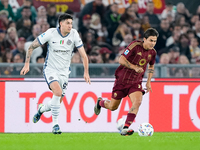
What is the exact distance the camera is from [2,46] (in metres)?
11.7

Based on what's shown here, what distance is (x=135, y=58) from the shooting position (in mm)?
8094

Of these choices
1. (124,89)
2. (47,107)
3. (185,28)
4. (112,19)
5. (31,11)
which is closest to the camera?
(124,89)

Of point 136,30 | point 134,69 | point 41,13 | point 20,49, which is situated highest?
point 41,13

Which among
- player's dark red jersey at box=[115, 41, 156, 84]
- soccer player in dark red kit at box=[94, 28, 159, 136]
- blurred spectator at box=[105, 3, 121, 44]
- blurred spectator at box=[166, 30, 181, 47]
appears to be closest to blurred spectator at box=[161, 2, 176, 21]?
blurred spectator at box=[166, 30, 181, 47]

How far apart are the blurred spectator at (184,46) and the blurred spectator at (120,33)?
5.25ft

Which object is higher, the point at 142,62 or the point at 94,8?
the point at 94,8

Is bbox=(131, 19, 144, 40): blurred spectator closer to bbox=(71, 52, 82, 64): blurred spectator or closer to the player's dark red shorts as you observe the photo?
bbox=(71, 52, 82, 64): blurred spectator

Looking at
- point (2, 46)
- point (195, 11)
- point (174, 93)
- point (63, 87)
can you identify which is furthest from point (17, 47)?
point (195, 11)

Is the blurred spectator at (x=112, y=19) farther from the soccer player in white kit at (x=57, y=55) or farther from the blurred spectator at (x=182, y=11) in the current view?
the soccer player in white kit at (x=57, y=55)

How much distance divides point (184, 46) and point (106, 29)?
2.36 m

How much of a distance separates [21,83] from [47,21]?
3.02 meters

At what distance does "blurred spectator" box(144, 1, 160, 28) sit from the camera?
44.8 feet

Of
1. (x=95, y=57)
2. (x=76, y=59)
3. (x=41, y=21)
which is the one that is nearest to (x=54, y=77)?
(x=76, y=59)

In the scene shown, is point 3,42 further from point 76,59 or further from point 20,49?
point 76,59
